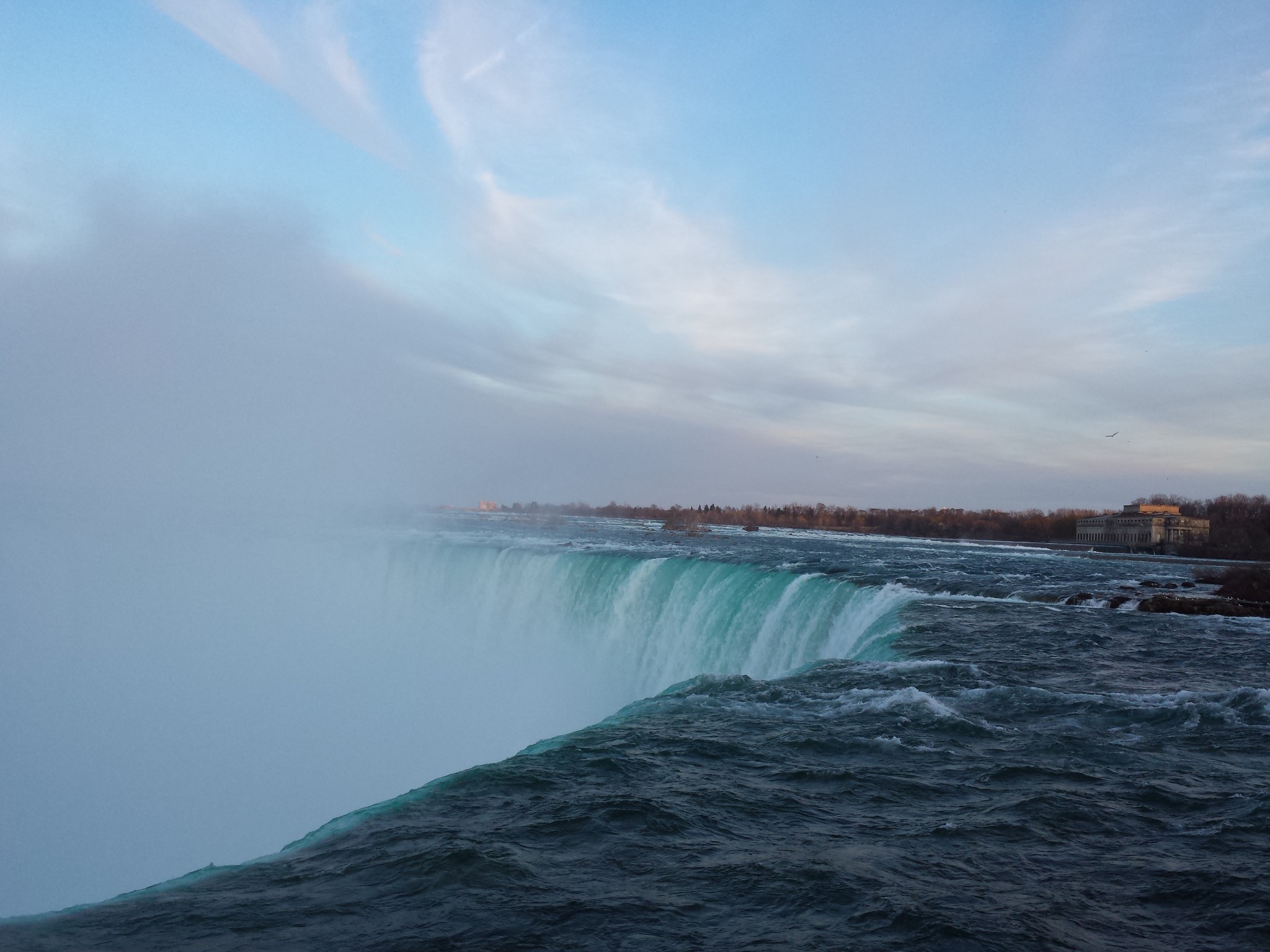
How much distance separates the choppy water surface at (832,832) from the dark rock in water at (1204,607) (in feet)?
27.9

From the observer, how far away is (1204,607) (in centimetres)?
2372

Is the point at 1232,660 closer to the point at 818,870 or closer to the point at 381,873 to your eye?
the point at 818,870

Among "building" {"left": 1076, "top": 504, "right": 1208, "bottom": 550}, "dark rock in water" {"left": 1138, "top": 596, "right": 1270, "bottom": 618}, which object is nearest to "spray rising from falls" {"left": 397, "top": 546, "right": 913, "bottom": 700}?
"dark rock in water" {"left": 1138, "top": 596, "right": 1270, "bottom": 618}

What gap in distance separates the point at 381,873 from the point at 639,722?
5780 millimetres

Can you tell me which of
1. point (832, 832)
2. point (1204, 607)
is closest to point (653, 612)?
point (1204, 607)

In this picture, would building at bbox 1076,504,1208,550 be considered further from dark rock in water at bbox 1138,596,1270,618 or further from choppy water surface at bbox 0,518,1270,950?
choppy water surface at bbox 0,518,1270,950

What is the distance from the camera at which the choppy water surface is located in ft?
17.8

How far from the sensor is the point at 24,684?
2862 cm

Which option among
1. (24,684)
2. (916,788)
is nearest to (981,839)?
(916,788)

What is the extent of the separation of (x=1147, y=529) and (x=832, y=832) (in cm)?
8850

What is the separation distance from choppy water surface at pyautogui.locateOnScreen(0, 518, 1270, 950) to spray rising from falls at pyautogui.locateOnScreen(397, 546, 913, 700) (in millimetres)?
4172

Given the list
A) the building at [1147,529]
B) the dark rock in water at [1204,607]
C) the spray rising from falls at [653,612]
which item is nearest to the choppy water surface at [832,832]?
the spray rising from falls at [653,612]

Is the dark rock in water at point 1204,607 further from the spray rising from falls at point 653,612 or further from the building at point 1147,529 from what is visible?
the building at point 1147,529

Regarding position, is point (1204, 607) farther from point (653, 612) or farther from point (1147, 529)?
point (1147, 529)
